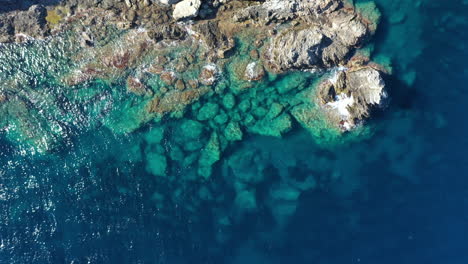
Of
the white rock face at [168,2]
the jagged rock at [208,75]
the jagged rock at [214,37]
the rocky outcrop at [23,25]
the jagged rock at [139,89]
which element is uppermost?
the rocky outcrop at [23,25]

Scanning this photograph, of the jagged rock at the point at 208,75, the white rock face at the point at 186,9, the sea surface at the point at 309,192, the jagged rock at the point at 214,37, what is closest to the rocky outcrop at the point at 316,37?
the sea surface at the point at 309,192

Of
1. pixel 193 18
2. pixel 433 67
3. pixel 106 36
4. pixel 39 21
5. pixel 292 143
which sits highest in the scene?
pixel 39 21

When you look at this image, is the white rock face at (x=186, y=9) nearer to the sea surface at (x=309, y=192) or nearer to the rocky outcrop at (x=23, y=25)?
the sea surface at (x=309, y=192)

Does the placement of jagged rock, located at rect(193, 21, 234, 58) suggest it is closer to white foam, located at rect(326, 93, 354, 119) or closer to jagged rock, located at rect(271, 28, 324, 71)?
jagged rock, located at rect(271, 28, 324, 71)

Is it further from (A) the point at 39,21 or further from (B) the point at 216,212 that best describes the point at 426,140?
(A) the point at 39,21

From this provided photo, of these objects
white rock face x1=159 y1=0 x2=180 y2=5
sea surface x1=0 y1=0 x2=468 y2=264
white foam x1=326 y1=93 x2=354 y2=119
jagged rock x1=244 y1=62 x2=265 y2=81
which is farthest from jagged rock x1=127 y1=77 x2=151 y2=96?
white foam x1=326 y1=93 x2=354 y2=119

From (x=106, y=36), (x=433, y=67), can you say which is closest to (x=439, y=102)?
(x=433, y=67)

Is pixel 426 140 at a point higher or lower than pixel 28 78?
lower
